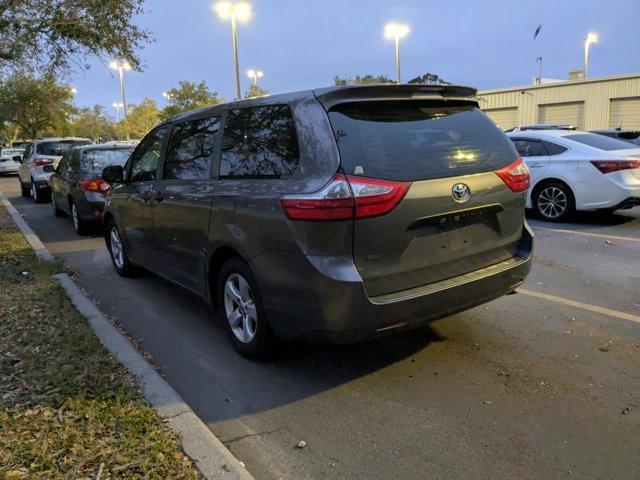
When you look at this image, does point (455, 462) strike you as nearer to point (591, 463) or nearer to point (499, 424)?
point (499, 424)

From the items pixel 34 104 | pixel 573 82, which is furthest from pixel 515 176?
pixel 34 104

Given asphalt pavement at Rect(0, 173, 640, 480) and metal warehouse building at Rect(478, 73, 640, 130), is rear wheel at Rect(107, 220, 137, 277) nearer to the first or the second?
asphalt pavement at Rect(0, 173, 640, 480)

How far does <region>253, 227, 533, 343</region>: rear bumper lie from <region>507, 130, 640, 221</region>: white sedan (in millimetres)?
6434

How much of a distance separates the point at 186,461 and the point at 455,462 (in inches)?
53.4

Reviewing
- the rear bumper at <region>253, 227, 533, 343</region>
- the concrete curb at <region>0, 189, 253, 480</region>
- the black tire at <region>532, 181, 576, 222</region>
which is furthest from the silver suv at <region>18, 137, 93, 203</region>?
the rear bumper at <region>253, 227, 533, 343</region>

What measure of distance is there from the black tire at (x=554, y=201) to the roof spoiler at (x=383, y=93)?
656cm

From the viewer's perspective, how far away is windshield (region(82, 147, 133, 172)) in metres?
9.90

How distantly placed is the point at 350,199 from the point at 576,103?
34.6m

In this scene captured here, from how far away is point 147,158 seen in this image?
570cm

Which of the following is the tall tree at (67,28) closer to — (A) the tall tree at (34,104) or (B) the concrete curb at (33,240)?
(B) the concrete curb at (33,240)

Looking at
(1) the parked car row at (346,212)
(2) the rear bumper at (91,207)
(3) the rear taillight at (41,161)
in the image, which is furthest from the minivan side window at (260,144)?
(3) the rear taillight at (41,161)

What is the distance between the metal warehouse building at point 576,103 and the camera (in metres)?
31.1

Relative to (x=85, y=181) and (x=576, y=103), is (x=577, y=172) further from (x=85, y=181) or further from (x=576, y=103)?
(x=576, y=103)

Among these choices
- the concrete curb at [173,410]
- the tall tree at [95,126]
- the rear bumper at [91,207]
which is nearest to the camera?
Answer: the concrete curb at [173,410]
